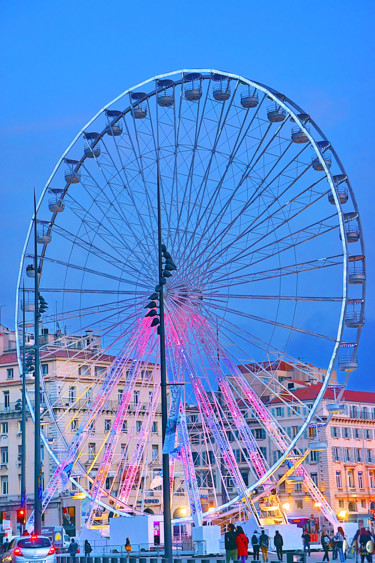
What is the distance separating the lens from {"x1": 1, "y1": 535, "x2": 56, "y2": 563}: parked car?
40406 millimetres

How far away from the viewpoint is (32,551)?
4072 cm

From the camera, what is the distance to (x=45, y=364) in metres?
107

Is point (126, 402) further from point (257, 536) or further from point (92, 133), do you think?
point (92, 133)

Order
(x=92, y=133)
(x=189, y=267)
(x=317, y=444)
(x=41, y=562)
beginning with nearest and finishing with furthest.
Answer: (x=41, y=562) < (x=189, y=267) < (x=317, y=444) < (x=92, y=133)

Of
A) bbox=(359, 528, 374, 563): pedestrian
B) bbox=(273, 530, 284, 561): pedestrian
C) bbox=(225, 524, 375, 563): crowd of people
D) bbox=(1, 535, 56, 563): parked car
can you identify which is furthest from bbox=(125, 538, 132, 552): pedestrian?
bbox=(359, 528, 374, 563): pedestrian

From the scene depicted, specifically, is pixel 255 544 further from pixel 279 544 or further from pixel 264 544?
pixel 264 544

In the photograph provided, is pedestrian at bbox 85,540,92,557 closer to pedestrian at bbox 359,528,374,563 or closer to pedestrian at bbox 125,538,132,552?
pedestrian at bbox 125,538,132,552

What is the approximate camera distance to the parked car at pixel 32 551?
40.4 m

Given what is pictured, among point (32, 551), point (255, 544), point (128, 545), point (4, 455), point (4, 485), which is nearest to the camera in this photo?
point (32, 551)

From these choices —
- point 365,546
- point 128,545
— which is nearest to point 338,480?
point 128,545

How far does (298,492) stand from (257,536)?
178 feet

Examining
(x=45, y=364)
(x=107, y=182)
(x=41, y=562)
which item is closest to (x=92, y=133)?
(x=107, y=182)

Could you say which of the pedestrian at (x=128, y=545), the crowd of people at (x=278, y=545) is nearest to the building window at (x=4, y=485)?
the crowd of people at (x=278, y=545)

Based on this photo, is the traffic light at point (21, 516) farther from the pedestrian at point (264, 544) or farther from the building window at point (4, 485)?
the building window at point (4, 485)
